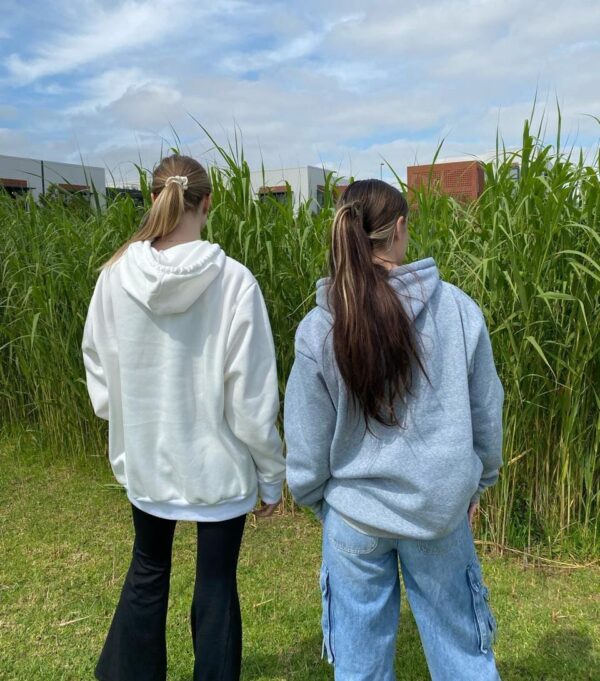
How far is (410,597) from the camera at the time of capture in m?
1.41

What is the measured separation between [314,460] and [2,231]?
3.97m

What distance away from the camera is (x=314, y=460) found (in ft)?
4.44

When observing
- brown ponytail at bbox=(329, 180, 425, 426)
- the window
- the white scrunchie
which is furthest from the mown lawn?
the window

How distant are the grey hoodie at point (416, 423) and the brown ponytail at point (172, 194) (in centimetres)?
50

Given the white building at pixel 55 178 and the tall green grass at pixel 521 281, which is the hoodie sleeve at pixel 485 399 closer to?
the tall green grass at pixel 521 281

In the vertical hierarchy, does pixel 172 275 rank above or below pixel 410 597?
above

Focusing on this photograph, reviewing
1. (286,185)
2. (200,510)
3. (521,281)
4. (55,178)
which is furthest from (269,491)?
(55,178)

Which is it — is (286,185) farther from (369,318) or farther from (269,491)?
(369,318)

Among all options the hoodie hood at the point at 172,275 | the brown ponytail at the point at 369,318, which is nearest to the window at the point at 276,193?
the hoodie hood at the point at 172,275

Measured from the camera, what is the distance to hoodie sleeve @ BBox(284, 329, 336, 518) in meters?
1.31

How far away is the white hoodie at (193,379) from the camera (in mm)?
1565

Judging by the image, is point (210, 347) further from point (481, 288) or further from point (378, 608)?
point (481, 288)

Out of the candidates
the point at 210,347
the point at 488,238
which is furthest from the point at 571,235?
the point at 210,347

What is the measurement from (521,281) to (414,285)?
1.42 meters
